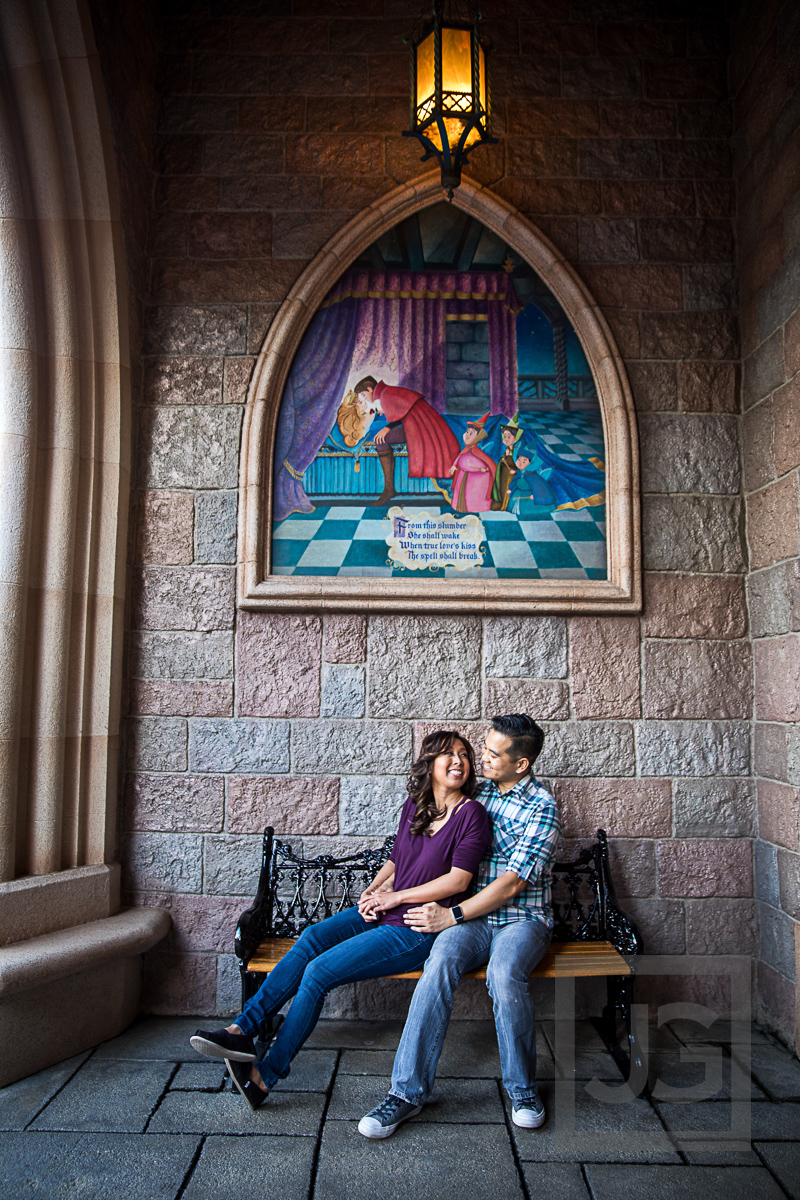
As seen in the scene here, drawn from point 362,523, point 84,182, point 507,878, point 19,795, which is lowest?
point 507,878

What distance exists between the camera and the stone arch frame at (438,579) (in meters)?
3.06

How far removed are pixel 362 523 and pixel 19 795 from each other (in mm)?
1614

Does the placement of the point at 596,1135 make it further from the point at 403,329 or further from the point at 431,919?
the point at 403,329

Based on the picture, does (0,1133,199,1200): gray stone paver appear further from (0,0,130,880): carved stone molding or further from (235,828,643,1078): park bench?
(0,0,130,880): carved stone molding

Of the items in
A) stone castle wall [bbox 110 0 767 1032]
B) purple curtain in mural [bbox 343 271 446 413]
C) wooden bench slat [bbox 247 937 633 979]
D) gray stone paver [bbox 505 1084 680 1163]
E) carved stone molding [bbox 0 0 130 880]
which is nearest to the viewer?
gray stone paver [bbox 505 1084 680 1163]

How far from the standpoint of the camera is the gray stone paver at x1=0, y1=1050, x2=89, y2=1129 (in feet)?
7.29

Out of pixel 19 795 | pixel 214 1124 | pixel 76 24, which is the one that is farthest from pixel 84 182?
pixel 214 1124

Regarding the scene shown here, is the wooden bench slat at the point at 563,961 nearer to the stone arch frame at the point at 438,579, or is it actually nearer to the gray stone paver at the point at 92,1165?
the gray stone paver at the point at 92,1165

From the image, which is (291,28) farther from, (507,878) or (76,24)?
(507,878)

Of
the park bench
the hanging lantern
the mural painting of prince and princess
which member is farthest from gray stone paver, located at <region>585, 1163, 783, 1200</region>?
the hanging lantern

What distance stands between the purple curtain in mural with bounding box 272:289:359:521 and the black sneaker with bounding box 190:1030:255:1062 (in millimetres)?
1831

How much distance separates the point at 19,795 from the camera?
278cm

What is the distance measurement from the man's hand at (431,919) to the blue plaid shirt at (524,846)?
169 mm

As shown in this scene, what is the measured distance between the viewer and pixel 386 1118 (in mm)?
2145
